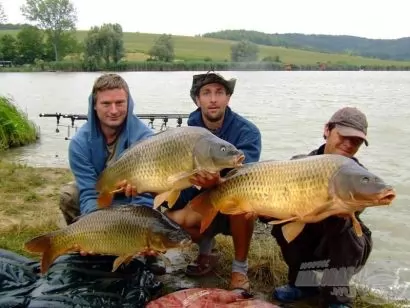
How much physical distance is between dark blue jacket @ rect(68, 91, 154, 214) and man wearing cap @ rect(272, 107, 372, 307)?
0.82 m

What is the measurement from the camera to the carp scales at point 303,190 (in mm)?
1919

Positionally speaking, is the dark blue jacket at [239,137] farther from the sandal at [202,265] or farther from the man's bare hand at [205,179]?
the man's bare hand at [205,179]

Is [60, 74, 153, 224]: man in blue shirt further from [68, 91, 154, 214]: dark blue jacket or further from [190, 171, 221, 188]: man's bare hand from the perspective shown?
[190, 171, 221, 188]: man's bare hand

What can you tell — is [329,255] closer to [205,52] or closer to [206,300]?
[206,300]

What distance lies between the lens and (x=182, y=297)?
89.2 inches

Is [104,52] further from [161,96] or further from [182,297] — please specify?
[182,297]

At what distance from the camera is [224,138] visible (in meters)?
2.88

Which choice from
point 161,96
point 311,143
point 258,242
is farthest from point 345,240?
point 161,96

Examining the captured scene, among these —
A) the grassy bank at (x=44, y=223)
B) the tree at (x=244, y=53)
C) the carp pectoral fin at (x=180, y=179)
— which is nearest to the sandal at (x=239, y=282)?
the grassy bank at (x=44, y=223)

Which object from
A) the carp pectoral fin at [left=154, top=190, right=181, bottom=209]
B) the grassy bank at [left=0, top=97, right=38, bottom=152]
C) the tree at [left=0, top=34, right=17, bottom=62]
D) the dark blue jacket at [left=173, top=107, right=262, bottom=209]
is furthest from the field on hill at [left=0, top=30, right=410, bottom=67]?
the carp pectoral fin at [left=154, top=190, right=181, bottom=209]

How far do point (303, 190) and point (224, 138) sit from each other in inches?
36.7

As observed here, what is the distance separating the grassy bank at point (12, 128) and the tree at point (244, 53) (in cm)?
5006

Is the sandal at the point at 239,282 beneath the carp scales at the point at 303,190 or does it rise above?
beneath

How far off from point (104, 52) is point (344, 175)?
1858 inches
